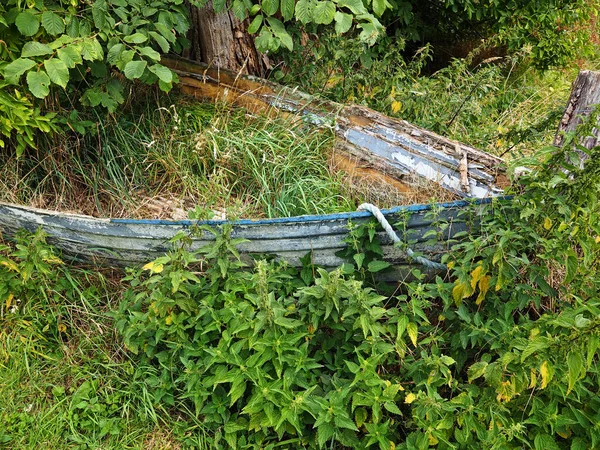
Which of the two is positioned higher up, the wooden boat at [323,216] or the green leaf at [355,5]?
the green leaf at [355,5]

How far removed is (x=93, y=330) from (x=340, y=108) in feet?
7.15

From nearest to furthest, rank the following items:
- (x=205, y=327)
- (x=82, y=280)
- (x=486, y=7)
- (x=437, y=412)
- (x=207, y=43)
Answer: (x=437, y=412)
(x=205, y=327)
(x=82, y=280)
(x=207, y=43)
(x=486, y=7)

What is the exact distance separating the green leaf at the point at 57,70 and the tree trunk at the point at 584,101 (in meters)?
2.51

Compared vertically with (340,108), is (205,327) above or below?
below

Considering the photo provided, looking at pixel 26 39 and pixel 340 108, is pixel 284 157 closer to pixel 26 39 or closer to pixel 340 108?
pixel 340 108

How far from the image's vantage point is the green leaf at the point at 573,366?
6.89ft

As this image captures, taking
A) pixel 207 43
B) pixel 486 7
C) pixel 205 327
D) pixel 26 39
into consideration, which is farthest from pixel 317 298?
pixel 486 7

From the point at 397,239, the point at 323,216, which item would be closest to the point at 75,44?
the point at 323,216

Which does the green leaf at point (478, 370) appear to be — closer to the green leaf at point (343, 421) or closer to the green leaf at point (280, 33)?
the green leaf at point (343, 421)

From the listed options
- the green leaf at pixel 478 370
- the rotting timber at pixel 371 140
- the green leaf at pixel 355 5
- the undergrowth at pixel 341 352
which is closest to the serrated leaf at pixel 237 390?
the undergrowth at pixel 341 352

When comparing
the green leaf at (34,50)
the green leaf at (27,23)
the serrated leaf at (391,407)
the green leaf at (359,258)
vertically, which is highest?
the green leaf at (27,23)

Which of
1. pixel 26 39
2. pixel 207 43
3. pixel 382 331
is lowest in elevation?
pixel 382 331

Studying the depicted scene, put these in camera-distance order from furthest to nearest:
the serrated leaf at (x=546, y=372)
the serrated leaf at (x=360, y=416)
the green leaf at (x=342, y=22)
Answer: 1. the green leaf at (x=342, y=22)
2. the serrated leaf at (x=360, y=416)
3. the serrated leaf at (x=546, y=372)

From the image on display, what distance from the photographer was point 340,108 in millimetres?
4039
